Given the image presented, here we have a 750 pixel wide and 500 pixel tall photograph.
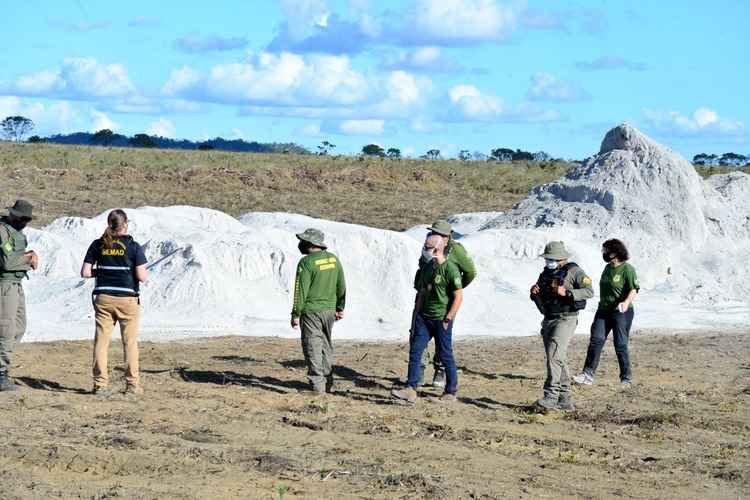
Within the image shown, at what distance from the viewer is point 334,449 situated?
8156mm

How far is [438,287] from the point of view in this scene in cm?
967

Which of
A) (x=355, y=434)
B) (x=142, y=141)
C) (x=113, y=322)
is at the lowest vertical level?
(x=355, y=434)

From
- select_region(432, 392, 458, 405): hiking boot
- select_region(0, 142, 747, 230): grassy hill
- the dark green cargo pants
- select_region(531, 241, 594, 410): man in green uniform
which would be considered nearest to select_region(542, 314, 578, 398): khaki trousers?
select_region(531, 241, 594, 410): man in green uniform

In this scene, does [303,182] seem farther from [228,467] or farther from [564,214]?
[228,467]

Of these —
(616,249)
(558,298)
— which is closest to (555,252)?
(558,298)

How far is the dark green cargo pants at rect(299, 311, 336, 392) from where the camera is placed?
9.84m

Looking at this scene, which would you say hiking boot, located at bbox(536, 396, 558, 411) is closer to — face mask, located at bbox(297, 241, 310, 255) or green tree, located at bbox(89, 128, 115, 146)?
face mask, located at bbox(297, 241, 310, 255)

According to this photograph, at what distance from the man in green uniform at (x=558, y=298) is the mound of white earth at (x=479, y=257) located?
593cm

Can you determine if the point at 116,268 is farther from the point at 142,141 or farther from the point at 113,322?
the point at 142,141

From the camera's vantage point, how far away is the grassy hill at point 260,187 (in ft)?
109

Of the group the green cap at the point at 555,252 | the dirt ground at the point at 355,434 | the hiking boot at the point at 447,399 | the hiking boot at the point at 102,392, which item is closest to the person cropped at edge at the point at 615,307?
the dirt ground at the point at 355,434

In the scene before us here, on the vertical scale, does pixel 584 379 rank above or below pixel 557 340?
below

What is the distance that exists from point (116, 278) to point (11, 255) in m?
0.96

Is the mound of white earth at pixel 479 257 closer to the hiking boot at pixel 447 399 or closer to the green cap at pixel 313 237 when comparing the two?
the hiking boot at pixel 447 399
